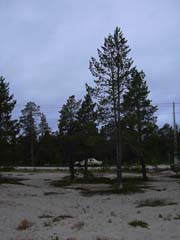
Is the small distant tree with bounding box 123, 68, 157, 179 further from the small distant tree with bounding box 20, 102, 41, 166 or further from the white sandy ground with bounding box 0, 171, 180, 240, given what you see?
the small distant tree with bounding box 20, 102, 41, 166

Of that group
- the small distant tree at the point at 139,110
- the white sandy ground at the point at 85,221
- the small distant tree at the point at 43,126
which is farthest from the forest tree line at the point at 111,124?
the small distant tree at the point at 43,126

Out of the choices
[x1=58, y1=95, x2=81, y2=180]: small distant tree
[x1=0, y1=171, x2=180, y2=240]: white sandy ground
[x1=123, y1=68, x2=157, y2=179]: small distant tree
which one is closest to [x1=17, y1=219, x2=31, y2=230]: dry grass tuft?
[x1=0, y1=171, x2=180, y2=240]: white sandy ground

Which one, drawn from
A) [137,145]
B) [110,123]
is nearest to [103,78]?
[110,123]

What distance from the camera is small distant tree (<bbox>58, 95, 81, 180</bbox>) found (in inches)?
1687

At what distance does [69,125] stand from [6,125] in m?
9.39

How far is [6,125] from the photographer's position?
35.4 m

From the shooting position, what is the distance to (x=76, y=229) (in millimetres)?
13172

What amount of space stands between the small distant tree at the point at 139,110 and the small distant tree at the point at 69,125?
286 inches

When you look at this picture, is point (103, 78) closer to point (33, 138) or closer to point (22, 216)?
point (22, 216)

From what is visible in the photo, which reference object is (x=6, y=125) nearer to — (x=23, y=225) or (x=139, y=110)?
(x=139, y=110)

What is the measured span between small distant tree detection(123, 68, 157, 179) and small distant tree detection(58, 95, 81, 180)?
726 cm

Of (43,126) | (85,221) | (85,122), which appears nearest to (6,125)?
(85,122)

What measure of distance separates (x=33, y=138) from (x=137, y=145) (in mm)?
54536

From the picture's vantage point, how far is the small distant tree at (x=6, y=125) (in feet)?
114
